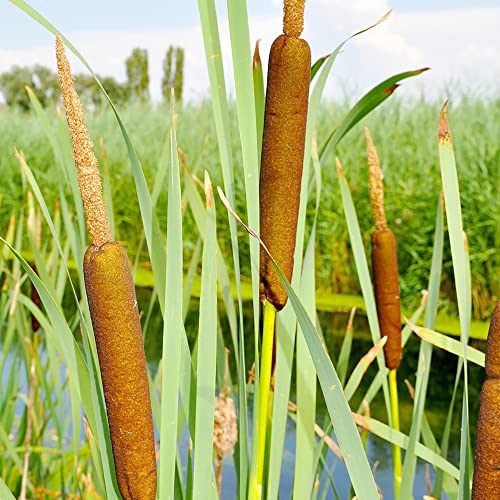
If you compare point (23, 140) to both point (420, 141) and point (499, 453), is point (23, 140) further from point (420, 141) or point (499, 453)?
point (499, 453)

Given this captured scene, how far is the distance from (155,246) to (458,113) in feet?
13.2

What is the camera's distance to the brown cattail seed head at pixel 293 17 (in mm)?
371

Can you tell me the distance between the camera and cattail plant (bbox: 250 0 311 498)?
0.37 meters

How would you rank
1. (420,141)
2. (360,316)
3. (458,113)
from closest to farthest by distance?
(360,316), (420,141), (458,113)

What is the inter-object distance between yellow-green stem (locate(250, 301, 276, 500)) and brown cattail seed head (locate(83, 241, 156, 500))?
0.07m

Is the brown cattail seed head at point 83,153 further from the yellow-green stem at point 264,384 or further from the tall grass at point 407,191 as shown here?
the tall grass at point 407,191

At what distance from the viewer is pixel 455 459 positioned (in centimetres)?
195

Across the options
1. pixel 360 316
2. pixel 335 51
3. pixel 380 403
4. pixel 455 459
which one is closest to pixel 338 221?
pixel 360 316

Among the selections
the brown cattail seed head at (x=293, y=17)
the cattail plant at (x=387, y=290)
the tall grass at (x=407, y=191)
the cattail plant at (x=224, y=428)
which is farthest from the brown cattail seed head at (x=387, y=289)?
the tall grass at (x=407, y=191)

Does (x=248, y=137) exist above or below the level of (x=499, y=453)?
above

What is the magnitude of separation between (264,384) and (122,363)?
0.10 m

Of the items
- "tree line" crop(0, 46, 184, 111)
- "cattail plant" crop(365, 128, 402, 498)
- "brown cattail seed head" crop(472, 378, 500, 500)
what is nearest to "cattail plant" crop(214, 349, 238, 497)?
"cattail plant" crop(365, 128, 402, 498)

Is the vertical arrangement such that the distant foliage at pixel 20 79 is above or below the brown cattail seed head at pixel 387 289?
above

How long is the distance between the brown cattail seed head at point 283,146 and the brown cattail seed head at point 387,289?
26 cm
